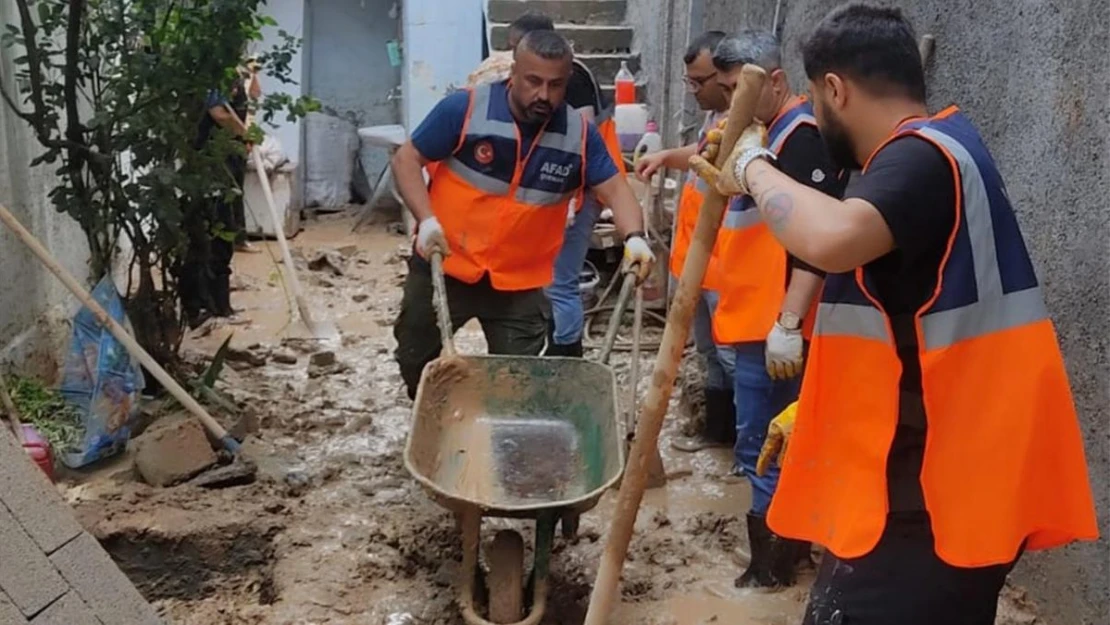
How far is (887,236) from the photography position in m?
1.95

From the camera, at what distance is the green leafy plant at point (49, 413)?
4590 millimetres

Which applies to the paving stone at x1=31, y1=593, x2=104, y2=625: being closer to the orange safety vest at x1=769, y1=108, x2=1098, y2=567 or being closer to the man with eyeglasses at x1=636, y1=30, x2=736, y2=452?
the orange safety vest at x1=769, y1=108, x2=1098, y2=567

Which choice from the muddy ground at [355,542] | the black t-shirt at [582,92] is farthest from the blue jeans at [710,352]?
the black t-shirt at [582,92]

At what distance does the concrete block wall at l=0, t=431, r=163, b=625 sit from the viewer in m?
2.72

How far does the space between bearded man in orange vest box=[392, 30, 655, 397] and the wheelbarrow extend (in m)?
0.30

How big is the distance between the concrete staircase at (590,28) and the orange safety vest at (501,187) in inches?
203

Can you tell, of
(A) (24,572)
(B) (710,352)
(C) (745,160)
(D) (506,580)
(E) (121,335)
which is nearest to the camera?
(C) (745,160)

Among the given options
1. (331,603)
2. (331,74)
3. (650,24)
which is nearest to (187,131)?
(331,603)

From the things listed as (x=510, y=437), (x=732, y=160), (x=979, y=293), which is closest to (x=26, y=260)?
(x=510, y=437)

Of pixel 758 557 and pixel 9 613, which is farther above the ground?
pixel 9 613

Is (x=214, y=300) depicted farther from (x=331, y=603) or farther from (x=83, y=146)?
(x=331, y=603)

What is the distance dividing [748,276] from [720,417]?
1406mm

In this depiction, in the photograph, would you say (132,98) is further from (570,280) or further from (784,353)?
(784,353)

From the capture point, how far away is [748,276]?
12.5 feet
